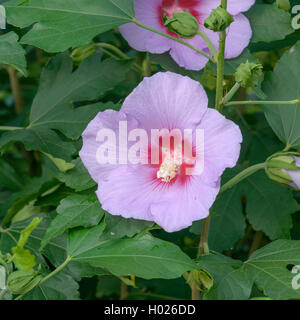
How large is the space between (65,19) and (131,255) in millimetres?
414

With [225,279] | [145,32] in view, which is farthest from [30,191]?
[225,279]

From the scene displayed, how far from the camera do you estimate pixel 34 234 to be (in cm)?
113

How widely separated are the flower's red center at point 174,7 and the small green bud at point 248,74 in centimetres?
29

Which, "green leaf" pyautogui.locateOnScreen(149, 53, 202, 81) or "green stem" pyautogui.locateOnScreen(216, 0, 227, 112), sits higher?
"green stem" pyautogui.locateOnScreen(216, 0, 227, 112)

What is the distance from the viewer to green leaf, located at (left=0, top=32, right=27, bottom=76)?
94 centimetres

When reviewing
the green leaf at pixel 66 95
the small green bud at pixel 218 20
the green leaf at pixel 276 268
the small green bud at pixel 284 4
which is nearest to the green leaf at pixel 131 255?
the green leaf at pixel 276 268

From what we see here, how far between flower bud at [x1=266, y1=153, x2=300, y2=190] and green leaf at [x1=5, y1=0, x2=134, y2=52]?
35cm

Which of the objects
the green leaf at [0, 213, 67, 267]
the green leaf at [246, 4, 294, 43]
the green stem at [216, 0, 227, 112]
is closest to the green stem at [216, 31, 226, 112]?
the green stem at [216, 0, 227, 112]

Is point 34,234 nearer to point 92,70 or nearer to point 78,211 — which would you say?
point 78,211

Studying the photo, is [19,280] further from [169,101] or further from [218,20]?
[218,20]

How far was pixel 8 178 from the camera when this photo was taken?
1.47m

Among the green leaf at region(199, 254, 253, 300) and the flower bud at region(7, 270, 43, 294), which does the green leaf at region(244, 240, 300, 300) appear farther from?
the flower bud at region(7, 270, 43, 294)

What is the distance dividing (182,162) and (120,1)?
11.9 inches
